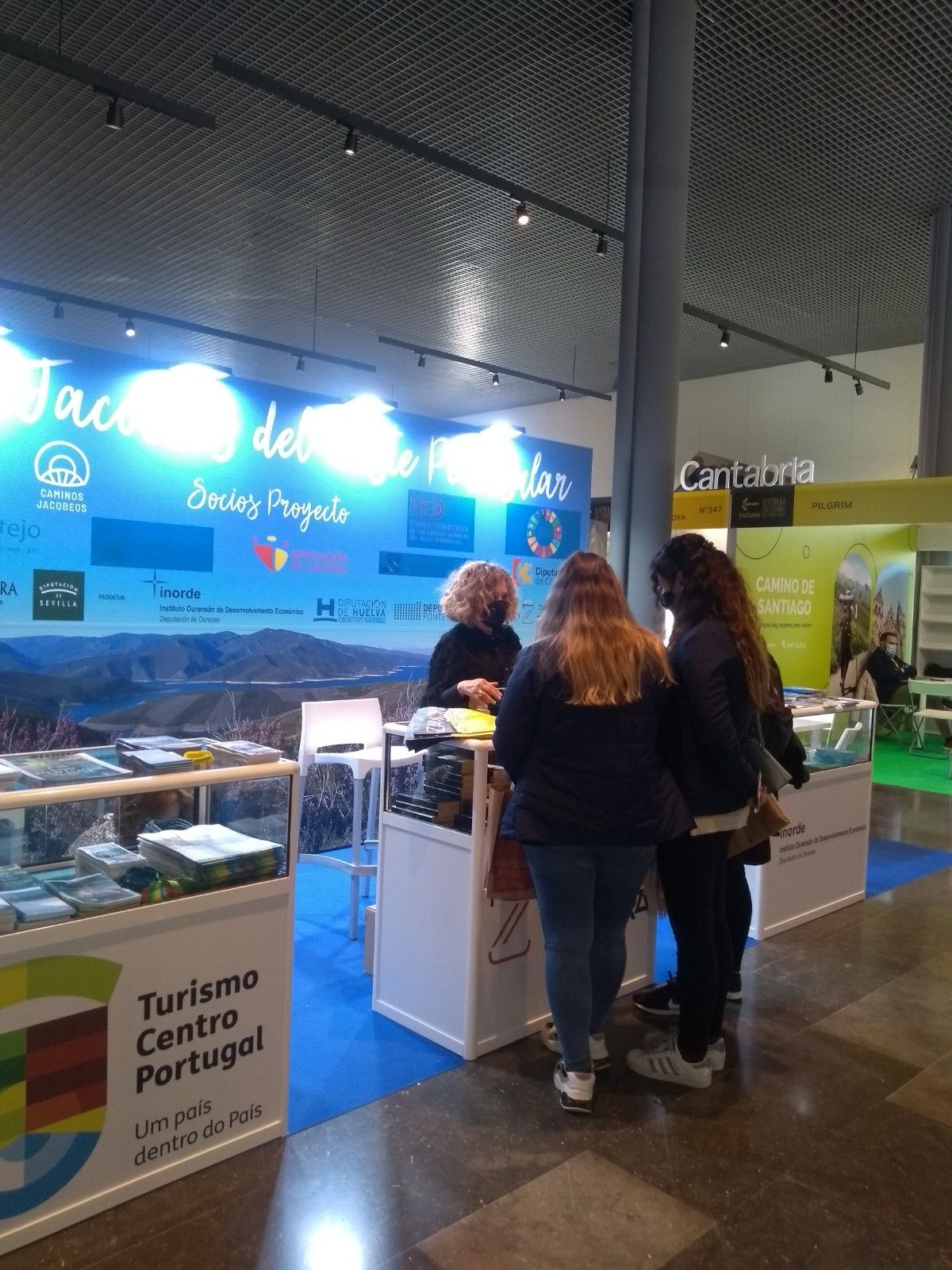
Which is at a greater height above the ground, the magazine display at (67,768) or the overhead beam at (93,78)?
the overhead beam at (93,78)

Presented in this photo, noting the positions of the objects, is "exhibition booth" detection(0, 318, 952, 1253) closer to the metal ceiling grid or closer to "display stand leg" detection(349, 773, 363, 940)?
"display stand leg" detection(349, 773, 363, 940)

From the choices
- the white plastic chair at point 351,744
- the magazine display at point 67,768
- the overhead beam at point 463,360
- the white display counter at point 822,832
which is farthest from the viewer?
the overhead beam at point 463,360

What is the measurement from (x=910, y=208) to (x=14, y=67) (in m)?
5.29

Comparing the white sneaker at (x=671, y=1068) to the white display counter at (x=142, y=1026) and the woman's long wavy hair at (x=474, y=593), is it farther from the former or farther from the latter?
the woman's long wavy hair at (x=474, y=593)

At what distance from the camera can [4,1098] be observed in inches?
73.1

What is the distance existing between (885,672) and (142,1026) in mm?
8540

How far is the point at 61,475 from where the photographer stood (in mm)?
4277

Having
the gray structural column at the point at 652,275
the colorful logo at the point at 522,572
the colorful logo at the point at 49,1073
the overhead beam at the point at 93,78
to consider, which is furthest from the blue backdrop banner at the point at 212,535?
the colorful logo at the point at 49,1073

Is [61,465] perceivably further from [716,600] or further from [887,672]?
[887,672]

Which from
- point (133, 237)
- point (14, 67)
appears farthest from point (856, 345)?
point (14, 67)

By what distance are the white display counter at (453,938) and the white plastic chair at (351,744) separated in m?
0.84

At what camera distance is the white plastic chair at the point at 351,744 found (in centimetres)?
409

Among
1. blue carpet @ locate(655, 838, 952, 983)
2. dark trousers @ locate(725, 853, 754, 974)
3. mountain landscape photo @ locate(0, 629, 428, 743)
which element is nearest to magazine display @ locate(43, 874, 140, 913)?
dark trousers @ locate(725, 853, 754, 974)

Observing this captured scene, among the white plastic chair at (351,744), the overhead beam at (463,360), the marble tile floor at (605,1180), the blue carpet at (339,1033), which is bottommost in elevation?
the blue carpet at (339,1033)
